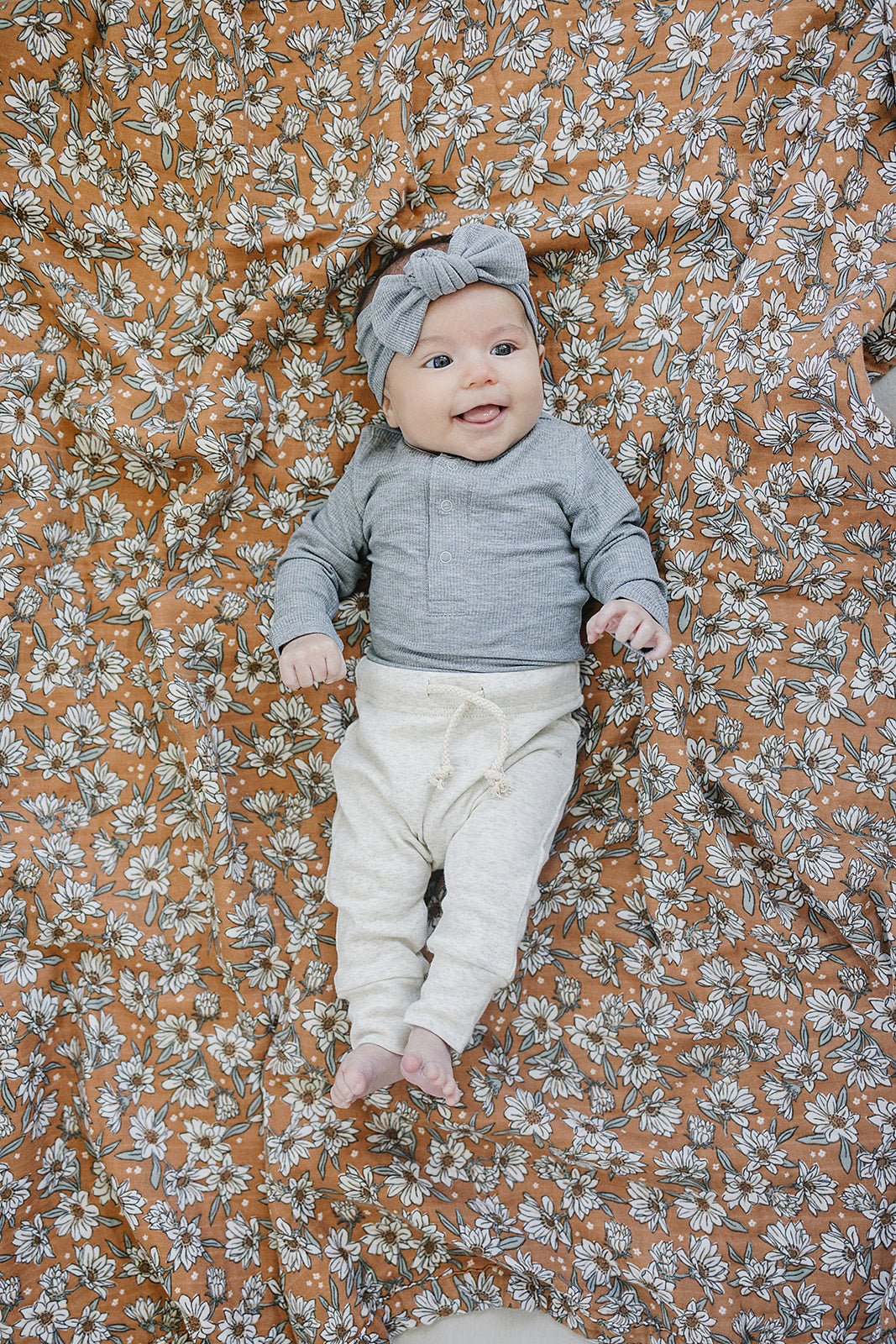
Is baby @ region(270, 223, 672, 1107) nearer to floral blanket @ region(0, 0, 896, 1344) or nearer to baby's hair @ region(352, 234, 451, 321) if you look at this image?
baby's hair @ region(352, 234, 451, 321)

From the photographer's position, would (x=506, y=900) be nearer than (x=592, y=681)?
Yes

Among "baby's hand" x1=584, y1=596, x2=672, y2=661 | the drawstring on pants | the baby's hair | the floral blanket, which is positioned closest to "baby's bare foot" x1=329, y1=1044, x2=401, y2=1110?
the floral blanket

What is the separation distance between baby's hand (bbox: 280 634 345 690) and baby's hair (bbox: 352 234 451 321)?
1.67ft

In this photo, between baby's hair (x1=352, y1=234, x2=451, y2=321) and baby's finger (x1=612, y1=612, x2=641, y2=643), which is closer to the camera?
baby's finger (x1=612, y1=612, x2=641, y2=643)

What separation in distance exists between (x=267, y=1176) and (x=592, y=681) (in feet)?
2.89

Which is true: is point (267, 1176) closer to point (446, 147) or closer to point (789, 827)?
point (789, 827)

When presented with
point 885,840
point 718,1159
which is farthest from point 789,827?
point 718,1159

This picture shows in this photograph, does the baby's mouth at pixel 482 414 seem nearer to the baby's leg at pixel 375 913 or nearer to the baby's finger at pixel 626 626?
the baby's finger at pixel 626 626

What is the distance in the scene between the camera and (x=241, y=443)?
57.2 inches

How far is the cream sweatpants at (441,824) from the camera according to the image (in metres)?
1.23

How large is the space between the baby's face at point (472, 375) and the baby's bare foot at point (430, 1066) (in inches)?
30.8

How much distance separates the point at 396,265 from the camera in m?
1.36

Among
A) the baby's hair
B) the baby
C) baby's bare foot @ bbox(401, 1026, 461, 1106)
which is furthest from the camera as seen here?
the baby's hair

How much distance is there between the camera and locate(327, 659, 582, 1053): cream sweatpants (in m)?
1.23
